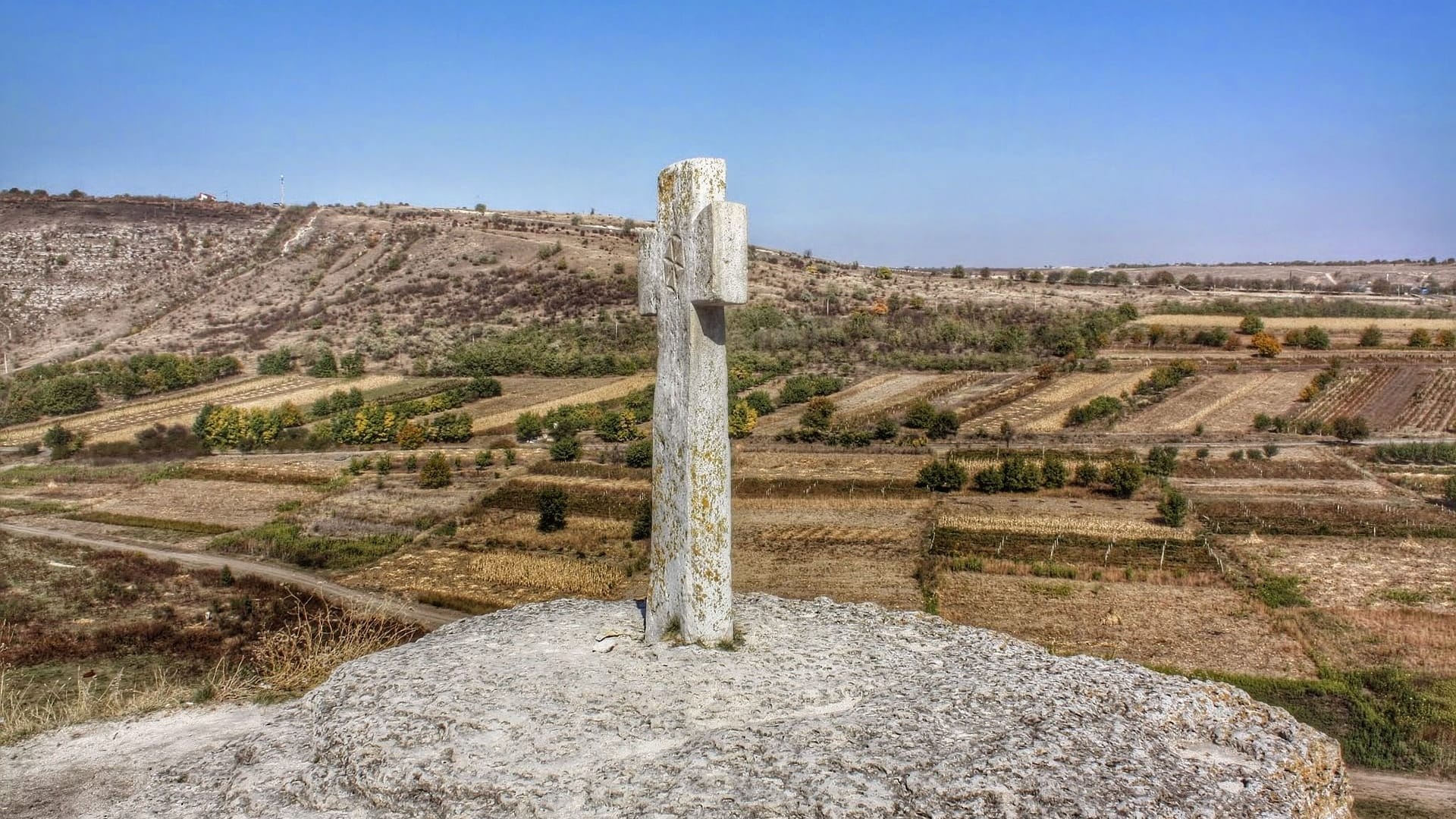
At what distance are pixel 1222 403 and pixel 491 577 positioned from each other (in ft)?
153

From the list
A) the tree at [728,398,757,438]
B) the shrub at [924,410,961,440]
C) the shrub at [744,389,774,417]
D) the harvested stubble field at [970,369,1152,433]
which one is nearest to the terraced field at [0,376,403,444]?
the shrub at [744,389,774,417]

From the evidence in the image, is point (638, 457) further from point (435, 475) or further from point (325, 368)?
point (325, 368)

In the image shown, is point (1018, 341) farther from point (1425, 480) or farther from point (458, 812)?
point (458, 812)

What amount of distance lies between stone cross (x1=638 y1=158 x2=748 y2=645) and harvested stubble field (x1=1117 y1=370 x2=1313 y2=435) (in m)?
46.1

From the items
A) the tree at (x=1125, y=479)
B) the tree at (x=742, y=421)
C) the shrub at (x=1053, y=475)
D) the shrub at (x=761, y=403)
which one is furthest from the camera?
the shrub at (x=761, y=403)

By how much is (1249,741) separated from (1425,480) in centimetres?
4062

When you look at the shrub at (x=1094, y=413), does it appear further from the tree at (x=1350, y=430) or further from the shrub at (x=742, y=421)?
the shrub at (x=742, y=421)

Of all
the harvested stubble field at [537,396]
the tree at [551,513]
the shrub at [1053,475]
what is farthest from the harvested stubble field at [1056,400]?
the tree at [551,513]

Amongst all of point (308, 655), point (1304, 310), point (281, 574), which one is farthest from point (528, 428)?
point (1304, 310)

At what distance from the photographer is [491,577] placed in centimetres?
3078

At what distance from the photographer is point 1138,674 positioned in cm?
1180

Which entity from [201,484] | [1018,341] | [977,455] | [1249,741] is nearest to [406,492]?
[201,484]

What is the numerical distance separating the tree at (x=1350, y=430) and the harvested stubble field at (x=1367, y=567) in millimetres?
18731

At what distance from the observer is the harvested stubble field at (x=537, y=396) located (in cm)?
5684
